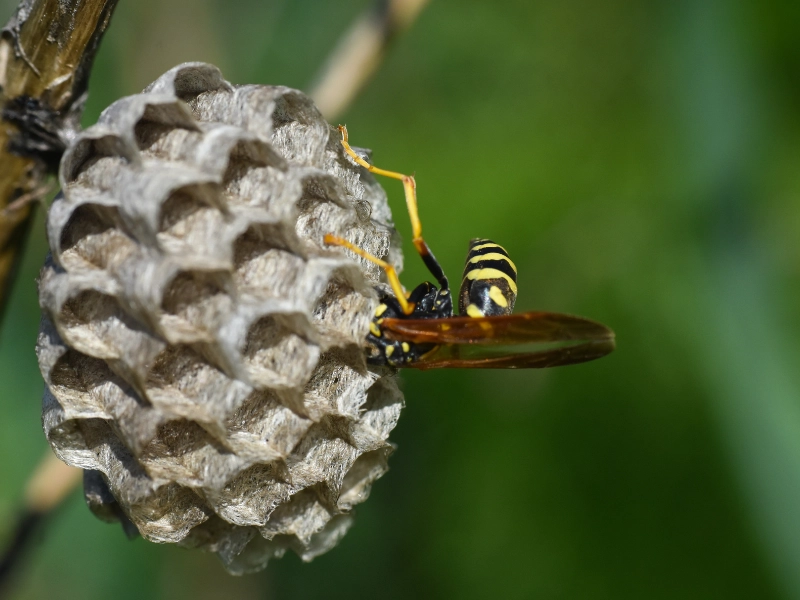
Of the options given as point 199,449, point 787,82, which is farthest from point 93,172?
point 787,82

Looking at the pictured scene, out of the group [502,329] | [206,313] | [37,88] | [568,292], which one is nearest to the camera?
[206,313]

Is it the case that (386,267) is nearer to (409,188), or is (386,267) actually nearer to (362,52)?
(409,188)

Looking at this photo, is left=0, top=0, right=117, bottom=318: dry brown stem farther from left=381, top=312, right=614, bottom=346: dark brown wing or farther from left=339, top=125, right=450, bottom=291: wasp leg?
left=381, top=312, right=614, bottom=346: dark brown wing

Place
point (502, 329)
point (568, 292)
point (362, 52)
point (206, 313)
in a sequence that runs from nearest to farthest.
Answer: point (206, 313) < point (502, 329) < point (362, 52) < point (568, 292)

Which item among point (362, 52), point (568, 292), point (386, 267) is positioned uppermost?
point (362, 52)

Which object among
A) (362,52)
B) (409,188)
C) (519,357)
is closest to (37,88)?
(362,52)

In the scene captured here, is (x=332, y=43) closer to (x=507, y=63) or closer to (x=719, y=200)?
(x=507, y=63)

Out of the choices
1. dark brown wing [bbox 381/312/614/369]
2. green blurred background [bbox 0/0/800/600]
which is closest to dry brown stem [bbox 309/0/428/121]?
green blurred background [bbox 0/0/800/600]
